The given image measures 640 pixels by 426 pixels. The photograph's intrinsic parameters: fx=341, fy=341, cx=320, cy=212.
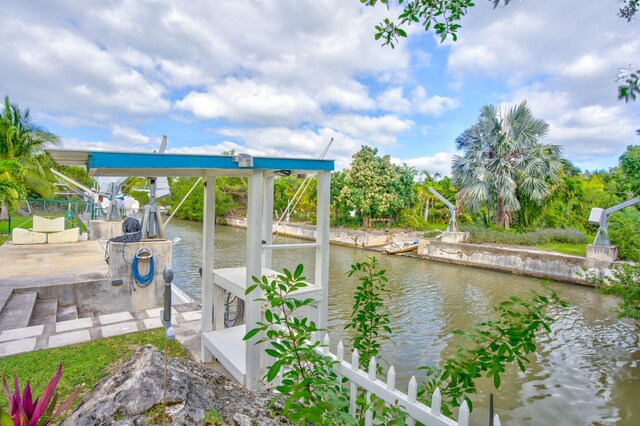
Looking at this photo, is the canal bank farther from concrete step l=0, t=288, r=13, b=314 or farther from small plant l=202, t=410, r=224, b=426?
concrete step l=0, t=288, r=13, b=314

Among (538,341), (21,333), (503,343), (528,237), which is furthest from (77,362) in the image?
(528,237)

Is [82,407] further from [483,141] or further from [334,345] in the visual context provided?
[483,141]

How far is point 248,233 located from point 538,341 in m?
5.84

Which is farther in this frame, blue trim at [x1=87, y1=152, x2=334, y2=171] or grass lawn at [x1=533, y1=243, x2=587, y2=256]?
grass lawn at [x1=533, y1=243, x2=587, y2=256]

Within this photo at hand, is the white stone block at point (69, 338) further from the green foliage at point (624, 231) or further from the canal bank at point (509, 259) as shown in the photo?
the green foliage at point (624, 231)

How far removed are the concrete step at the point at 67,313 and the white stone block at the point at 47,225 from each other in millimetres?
6893

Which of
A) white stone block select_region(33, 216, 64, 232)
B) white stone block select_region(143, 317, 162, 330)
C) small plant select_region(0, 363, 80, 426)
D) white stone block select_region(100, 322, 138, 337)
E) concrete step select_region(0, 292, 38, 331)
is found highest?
white stone block select_region(33, 216, 64, 232)

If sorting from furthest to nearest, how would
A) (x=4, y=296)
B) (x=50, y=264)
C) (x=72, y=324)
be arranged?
(x=50, y=264) → (x=4, y=296) → (x=72, y=324)

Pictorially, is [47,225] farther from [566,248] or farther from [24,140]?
[566,248]

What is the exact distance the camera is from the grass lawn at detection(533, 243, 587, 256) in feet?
40.3

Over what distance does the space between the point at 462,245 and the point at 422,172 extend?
16.3m

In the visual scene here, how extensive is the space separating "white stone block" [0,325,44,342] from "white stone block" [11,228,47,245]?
778cm

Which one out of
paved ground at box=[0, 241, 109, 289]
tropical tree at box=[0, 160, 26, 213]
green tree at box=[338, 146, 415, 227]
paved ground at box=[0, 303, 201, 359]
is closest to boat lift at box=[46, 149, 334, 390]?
paved ground at box=[0, 303, 201, 359]

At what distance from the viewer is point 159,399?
1.34 metres
